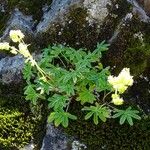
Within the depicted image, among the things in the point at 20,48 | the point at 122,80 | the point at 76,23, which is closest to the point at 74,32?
the point at 76,23

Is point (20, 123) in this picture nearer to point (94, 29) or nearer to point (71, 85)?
point (71, 85)

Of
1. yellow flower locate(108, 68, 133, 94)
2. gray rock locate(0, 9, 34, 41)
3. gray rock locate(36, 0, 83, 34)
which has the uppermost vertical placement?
yellow flower locate(108, 68, 133, 94)

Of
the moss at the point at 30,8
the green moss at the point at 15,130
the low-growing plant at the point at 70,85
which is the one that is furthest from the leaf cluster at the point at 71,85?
the moss at the point at 30,8

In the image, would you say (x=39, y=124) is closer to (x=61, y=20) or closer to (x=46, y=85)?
(x=46, y=85)

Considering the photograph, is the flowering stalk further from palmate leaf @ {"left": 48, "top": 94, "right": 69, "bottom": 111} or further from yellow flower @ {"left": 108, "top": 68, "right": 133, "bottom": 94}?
yellow flower @ {"left": 108, "top": 68, "right": 133, "bottom": 94}

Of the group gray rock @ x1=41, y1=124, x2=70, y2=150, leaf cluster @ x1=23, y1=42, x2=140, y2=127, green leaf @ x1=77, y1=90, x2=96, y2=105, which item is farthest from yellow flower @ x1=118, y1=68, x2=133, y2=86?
gray rock @ x1=41, y1=124, x2=70, y2=150

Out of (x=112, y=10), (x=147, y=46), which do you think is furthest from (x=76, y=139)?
(x=112, y=10)
